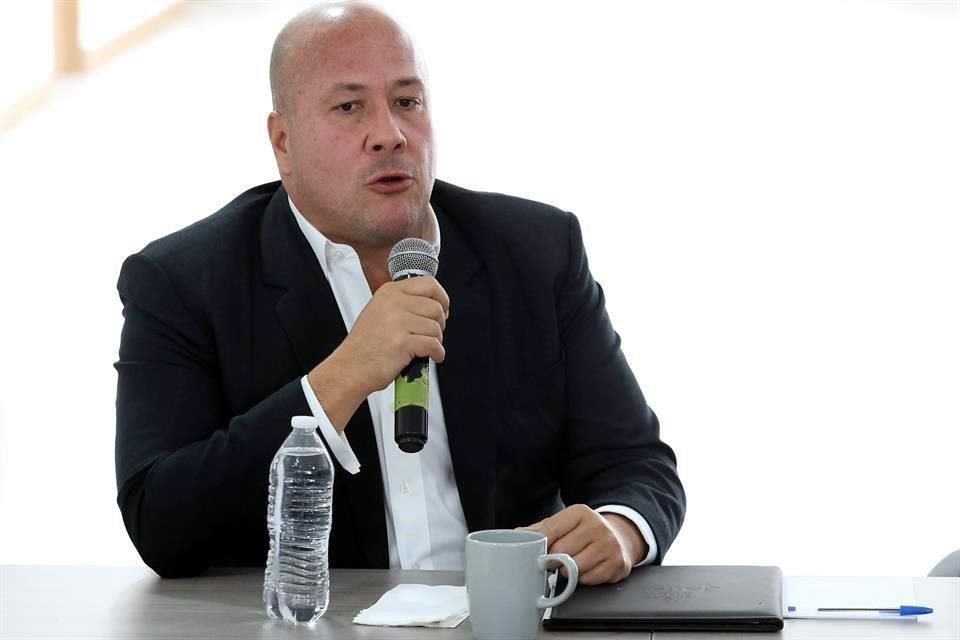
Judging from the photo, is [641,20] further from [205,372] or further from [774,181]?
[205,372]

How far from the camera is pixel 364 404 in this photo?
1.98m

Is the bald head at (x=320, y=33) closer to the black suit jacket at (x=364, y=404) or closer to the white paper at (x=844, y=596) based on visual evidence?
the black suit jacket at (x=364, y=404)

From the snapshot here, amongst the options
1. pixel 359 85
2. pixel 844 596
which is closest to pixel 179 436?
pixel 359 85

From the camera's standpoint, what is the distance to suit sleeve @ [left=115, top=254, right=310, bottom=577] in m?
1.76

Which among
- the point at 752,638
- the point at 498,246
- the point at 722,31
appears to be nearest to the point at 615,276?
the point at 722,31

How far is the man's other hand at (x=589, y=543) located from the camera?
63.2 inches

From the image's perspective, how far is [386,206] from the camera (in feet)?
6.65

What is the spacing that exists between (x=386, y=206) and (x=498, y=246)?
25 cm

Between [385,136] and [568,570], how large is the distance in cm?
87

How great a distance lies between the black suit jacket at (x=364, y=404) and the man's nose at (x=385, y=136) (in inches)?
8.6

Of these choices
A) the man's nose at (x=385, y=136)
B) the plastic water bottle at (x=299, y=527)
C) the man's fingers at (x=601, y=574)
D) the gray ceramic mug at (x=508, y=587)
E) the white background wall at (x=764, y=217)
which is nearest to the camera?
the gray ceramic mug at (x=508, y=587)

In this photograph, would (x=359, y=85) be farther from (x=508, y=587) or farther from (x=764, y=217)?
(x=764, y=217)

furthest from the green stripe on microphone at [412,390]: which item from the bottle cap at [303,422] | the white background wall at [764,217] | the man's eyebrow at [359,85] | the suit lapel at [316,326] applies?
the white background wall at [764,217]

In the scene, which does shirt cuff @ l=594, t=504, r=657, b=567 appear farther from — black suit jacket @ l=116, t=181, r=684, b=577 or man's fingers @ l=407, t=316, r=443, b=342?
man's fingers @ l=407, t=316, r=443, b=342
